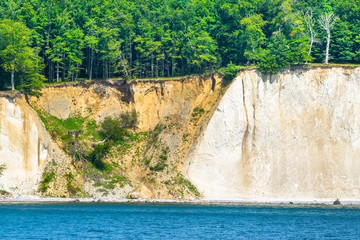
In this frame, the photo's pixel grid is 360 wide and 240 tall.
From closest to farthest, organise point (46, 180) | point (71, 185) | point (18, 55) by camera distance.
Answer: point (46, 180) < point (71, 185) < point (18, 55)

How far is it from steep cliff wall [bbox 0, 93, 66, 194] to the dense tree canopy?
30.3ft

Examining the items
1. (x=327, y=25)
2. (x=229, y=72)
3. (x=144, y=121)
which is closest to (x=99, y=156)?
(x=144, y=121)

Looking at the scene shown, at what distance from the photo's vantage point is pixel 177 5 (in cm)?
8088

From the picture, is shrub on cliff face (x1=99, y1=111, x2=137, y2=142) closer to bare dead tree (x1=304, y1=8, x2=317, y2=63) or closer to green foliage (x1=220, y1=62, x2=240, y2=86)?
green foliage (x1=220, y1=62, x2=240, y2=86)

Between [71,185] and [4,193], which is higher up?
[71,185]

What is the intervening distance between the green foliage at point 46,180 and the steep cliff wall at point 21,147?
54cm

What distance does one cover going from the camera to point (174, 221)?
141ft

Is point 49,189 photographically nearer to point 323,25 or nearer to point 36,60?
point 36,60

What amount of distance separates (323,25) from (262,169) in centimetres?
2384

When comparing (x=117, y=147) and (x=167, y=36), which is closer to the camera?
(x=117, y=147)

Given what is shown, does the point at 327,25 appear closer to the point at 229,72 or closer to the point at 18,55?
the point at 229,72

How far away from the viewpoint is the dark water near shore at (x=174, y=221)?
36.5 m

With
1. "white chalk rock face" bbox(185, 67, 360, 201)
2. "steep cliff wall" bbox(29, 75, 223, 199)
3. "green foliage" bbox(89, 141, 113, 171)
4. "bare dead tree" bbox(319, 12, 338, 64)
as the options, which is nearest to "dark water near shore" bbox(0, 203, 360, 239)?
"steep cliff wall" bbox(29, 75, 223, 199)

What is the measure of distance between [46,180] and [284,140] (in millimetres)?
28901
